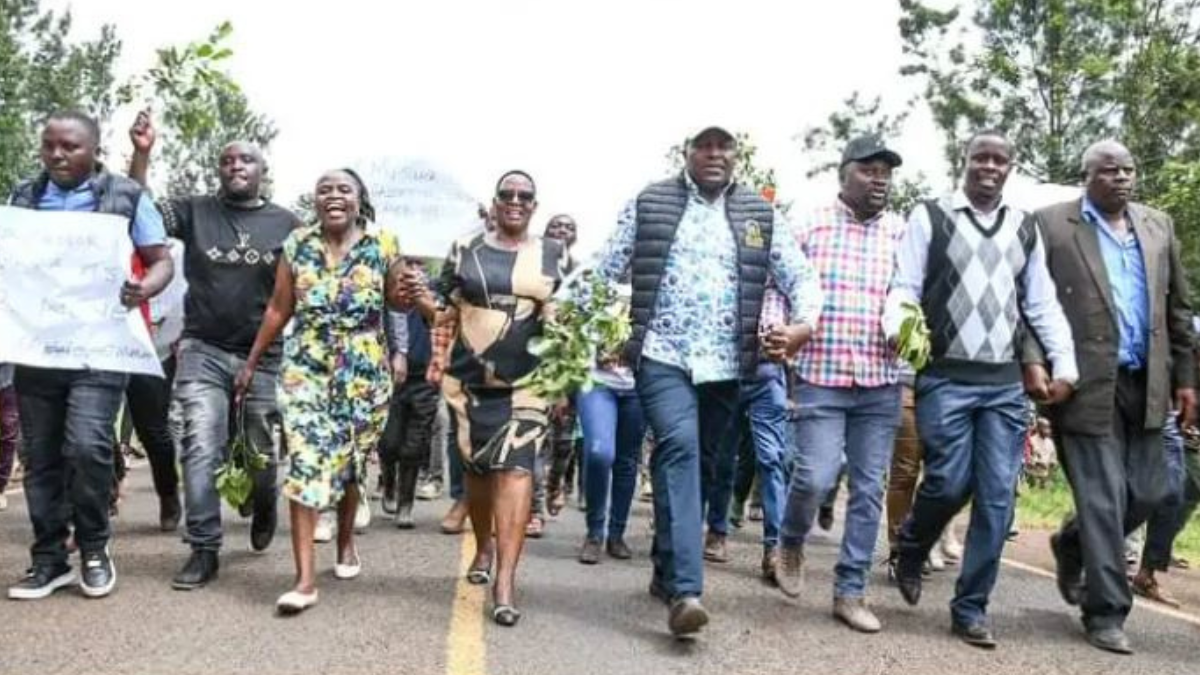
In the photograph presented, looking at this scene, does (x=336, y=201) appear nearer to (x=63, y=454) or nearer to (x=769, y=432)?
(x=63, y=454)

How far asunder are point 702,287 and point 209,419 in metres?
2.44

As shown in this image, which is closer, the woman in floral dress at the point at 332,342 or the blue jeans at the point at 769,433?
the woman in floral dress at the point at 332,342

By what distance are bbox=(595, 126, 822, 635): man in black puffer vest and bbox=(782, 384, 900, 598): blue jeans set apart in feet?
1.44

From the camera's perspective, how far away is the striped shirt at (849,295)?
6.02 metres

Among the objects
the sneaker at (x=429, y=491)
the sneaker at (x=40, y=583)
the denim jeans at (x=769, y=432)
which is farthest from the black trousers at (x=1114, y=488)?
the sneaker at (x=429, y=491)

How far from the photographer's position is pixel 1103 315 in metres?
5.98

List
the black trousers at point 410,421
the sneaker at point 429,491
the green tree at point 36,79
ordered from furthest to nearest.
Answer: the green tree at point 36,79, the sneaker at point 429,491, the black trousers at point 410,421

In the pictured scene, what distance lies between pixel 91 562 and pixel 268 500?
1218mm

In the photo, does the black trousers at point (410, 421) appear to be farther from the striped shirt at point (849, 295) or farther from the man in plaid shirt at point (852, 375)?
the striped shirt at point (849, 295)

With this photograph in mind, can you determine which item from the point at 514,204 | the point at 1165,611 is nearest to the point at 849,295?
the point at 514,204

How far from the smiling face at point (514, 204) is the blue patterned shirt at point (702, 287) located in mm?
540

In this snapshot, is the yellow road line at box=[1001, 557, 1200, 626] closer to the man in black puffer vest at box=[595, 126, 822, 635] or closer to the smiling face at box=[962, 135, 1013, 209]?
the smiling face at box=[962, 135, 1013, 209]

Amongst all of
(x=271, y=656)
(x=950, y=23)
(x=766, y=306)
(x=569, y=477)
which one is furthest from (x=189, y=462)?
(x=950, y=23)

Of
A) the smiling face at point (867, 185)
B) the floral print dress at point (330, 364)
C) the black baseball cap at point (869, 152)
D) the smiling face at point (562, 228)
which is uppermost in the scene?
the black baseball cap at point (869, 152)
